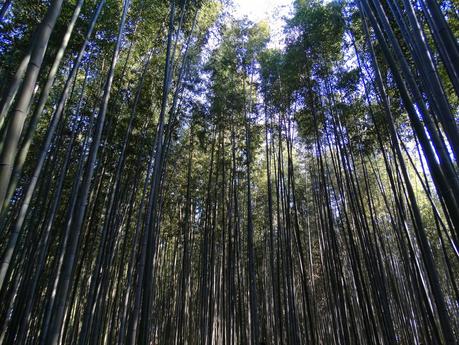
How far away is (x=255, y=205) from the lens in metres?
10.4

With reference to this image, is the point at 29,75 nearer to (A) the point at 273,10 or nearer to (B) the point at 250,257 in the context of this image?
(B) the point at 250,257

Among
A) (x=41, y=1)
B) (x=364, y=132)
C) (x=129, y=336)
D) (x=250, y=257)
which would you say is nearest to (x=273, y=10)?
(x=364, y=132)

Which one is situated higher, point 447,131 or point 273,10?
point 273,10

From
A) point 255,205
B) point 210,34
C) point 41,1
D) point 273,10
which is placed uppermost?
point 273,10

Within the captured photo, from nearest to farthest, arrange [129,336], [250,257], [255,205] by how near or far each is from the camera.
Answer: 1. [129,336]
2. [250,257]
3. [255,205]

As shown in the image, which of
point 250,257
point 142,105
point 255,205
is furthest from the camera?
point 255,205

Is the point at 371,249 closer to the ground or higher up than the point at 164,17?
closer to the ground

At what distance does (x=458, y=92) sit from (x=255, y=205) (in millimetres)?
8670

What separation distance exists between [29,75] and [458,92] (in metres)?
2.25

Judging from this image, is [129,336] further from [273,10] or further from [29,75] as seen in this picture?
[273,10]

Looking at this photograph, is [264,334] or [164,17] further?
[264,334]

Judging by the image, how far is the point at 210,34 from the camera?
6766 mm

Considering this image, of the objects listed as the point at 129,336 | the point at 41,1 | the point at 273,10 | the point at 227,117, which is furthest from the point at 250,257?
the point at 273,10

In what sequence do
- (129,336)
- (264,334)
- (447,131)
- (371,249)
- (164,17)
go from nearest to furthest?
1. (447,131)
2. (129,336)
3. (371,249)
4. (164,17)
5. (264,334)
